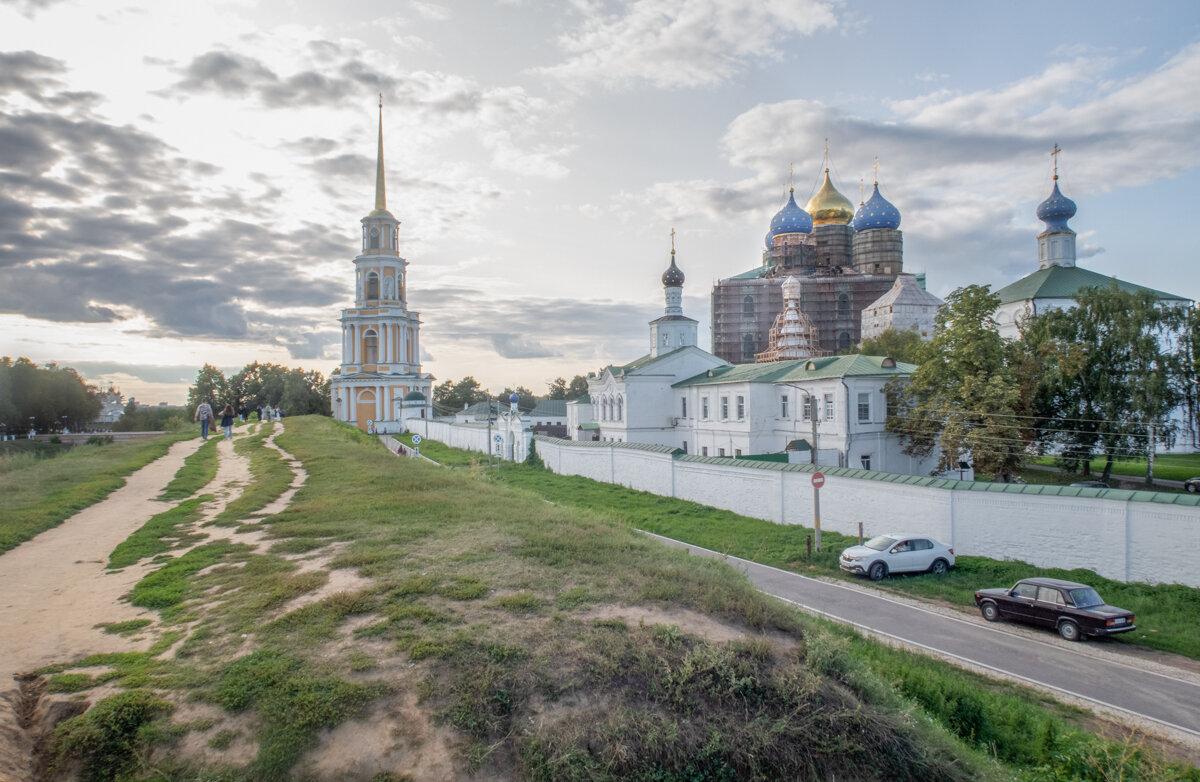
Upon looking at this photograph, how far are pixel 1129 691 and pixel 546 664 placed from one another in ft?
35.4

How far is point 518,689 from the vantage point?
7.37 metres

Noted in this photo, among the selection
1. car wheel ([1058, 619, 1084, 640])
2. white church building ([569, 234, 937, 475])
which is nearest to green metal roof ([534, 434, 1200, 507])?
Answer: white church building ([569, 234, 937, 475])

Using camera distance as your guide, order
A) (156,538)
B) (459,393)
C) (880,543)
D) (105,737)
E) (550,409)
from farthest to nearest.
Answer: (459,393), (550,409), (880,543), (156,538), (105,737)

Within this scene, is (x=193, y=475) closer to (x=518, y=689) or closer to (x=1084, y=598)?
(x=518, y=689)

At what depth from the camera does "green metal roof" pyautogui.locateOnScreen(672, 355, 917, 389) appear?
1344 inches

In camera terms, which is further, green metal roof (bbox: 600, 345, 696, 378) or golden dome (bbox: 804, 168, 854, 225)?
golden dome (bbox: 804, 168, 854, 225)

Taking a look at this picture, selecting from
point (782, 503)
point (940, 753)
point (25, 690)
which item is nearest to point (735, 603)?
point (940, 753)

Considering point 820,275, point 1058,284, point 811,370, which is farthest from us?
point 820,275

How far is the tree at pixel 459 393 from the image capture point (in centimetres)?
10812

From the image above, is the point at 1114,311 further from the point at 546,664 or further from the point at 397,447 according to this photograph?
the point at 397,447

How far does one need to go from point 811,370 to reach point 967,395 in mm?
9082

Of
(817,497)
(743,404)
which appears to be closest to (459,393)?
(743,404)

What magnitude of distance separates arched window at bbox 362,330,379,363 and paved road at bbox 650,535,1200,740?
57.6 m

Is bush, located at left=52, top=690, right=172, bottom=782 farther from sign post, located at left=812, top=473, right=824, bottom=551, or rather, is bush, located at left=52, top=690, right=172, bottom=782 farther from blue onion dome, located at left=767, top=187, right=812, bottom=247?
blue onion dome, located at left=767, top=187, right=812, bottom=247
